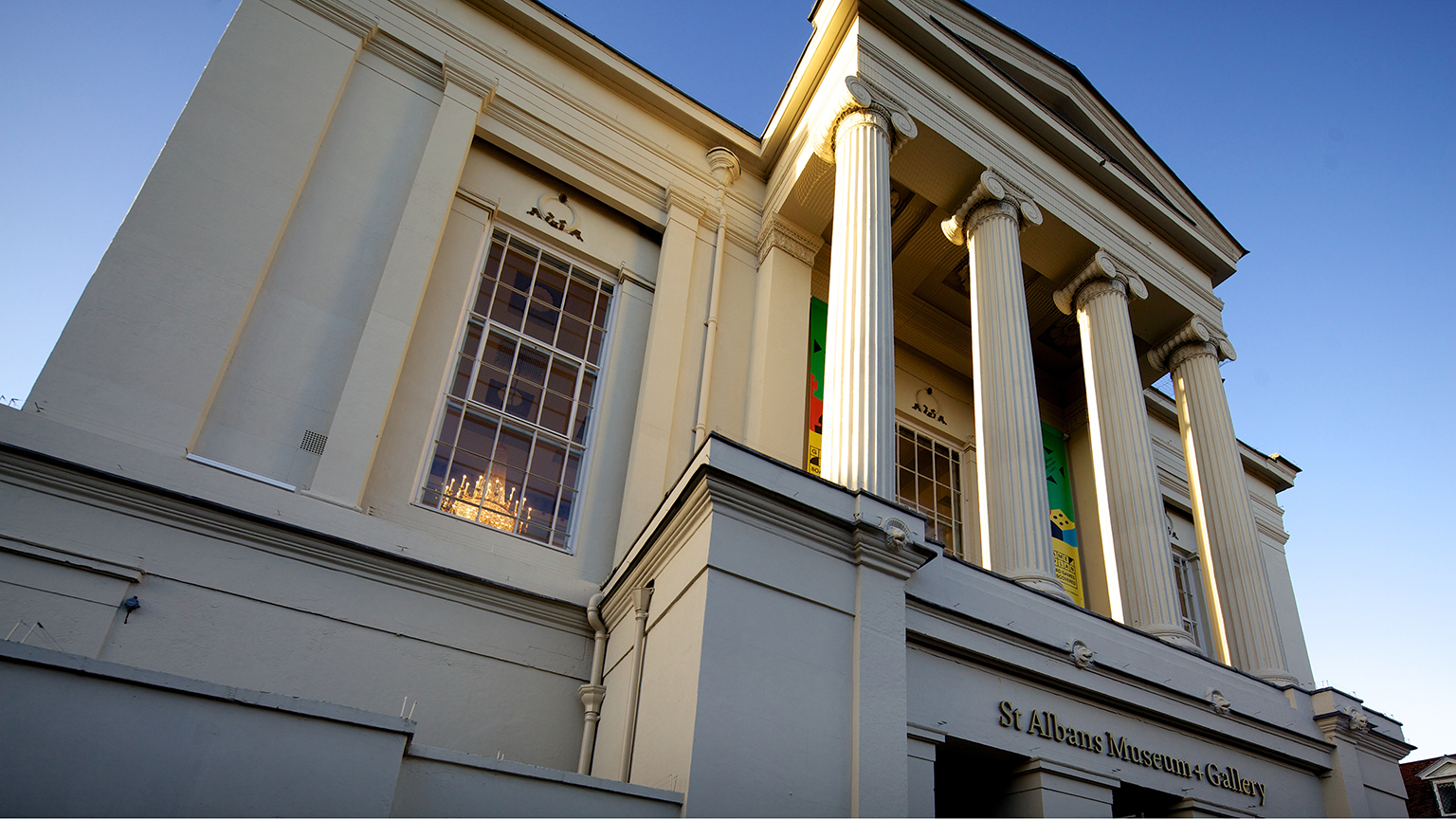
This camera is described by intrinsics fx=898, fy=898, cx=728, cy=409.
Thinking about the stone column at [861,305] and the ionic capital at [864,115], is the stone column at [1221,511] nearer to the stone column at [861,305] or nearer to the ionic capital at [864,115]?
the stone column at [861,305]

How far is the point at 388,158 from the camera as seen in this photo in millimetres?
11531

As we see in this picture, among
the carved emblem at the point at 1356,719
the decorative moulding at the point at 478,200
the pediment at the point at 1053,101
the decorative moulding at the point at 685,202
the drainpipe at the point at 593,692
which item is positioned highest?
the pediment at the point at 1053,101

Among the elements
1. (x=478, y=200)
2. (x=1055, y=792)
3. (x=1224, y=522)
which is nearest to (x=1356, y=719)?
(x=1224, y=522)

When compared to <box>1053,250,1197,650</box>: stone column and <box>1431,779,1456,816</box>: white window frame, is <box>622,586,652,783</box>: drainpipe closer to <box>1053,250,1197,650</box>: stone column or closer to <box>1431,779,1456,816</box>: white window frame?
<box>1053,250,1197,650</box>: stone column

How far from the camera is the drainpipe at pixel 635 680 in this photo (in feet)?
24.8

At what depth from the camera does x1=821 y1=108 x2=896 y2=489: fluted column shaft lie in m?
9.01

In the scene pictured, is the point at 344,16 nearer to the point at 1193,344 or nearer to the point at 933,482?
the point at 933,482

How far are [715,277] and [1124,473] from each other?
6.41 m

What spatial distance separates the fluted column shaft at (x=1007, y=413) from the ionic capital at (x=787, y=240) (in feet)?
8.17

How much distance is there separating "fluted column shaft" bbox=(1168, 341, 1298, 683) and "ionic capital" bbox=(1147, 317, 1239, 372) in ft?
0.11

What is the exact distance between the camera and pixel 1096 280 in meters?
14.4

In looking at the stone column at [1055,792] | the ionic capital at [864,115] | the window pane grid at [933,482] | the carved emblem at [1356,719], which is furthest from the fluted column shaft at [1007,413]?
the carved emblem at [1356,719]

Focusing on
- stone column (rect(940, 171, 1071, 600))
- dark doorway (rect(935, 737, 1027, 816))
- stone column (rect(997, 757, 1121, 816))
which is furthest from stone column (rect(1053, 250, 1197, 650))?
Result: dark doorway (rect(935, 737, 1027, 816))

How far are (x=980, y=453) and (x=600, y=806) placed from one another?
6.95 meters
